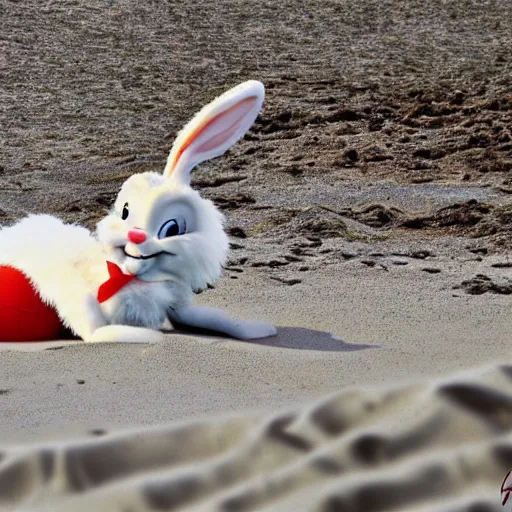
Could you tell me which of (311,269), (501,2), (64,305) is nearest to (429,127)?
(311,269)

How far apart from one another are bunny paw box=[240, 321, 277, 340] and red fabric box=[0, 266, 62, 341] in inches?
19.1

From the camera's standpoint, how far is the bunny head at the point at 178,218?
2863 millimetres

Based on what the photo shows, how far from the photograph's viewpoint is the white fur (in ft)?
9.37

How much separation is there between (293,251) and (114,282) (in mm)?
1185

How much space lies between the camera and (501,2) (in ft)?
25.1

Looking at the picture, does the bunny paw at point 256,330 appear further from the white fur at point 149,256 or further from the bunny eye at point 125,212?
the bunny eye at point 125,212

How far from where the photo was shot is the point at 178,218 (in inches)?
115

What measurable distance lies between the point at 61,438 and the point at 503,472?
813 mm

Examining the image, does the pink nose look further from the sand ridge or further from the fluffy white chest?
the sand ridge

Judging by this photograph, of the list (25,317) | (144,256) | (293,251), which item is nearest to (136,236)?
(144,256)

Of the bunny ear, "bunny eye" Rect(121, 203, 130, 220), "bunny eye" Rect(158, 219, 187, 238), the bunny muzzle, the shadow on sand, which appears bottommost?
the shadow on sand

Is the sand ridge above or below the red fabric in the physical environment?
above
